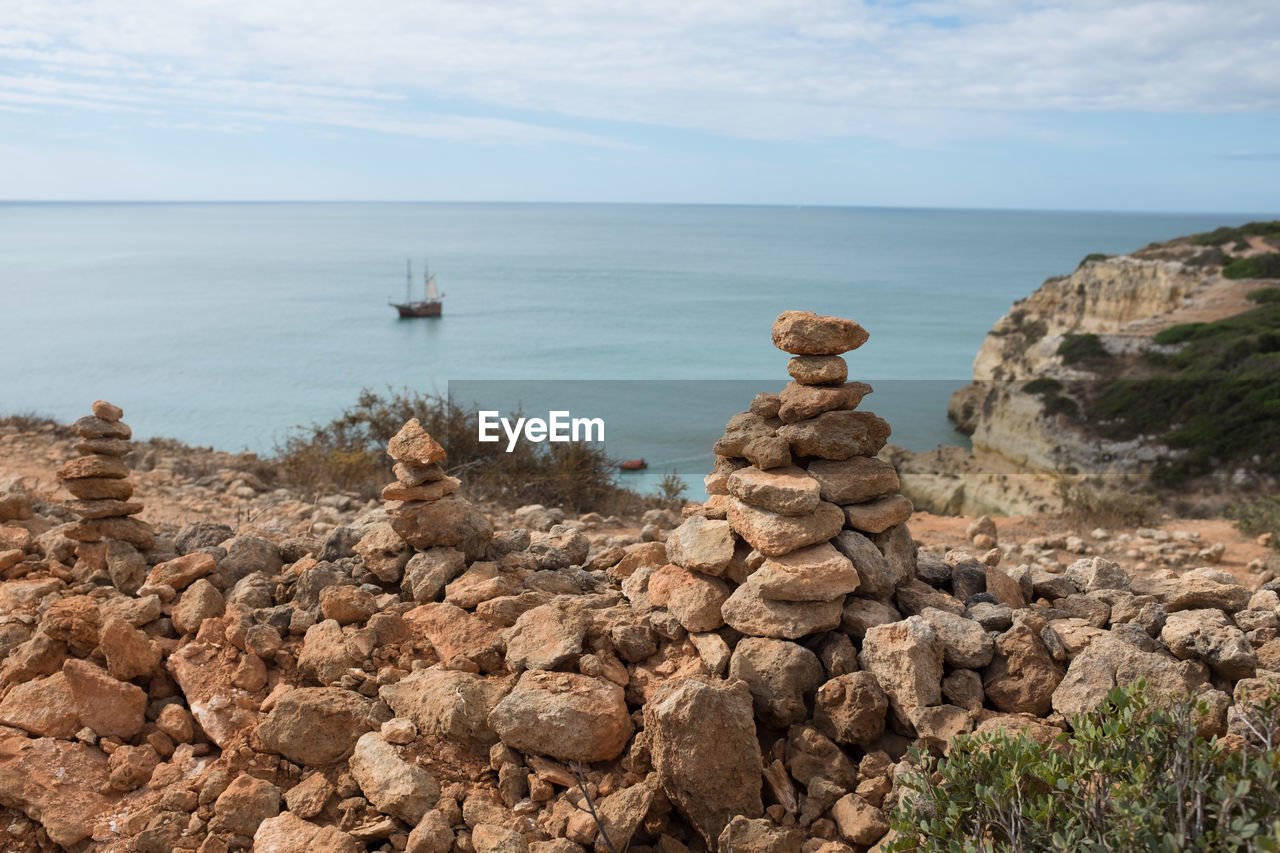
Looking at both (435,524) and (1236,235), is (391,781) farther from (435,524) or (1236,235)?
(1236,235)

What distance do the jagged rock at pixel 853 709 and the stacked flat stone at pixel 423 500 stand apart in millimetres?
2377

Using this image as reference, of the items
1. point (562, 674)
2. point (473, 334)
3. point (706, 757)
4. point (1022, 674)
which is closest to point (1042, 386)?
point (1022, 674)

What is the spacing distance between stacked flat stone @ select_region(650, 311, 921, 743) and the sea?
8.56m

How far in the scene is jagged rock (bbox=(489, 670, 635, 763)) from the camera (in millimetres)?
4168

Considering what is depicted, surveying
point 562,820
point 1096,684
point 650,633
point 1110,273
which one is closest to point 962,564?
point 1096,684

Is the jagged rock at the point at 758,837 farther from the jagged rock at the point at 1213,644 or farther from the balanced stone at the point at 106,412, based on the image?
the balanced stone at the point at 106,412

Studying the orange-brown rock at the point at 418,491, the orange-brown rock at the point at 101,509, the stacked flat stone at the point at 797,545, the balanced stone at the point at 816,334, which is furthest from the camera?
the orange-brown rock at the point at 101,509

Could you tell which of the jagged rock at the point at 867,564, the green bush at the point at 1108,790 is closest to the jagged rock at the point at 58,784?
the green bush at the point at 1108,790

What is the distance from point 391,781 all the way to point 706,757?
1.40 meters

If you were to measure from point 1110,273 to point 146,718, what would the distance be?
33448 millimetres

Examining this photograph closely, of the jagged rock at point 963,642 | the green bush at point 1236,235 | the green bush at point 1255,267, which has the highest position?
the green bush at point 1236,235

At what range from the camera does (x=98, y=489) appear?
5.99 meters

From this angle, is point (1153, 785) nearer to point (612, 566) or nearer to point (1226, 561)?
point (612, 566)

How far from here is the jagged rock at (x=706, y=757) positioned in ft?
12.8
